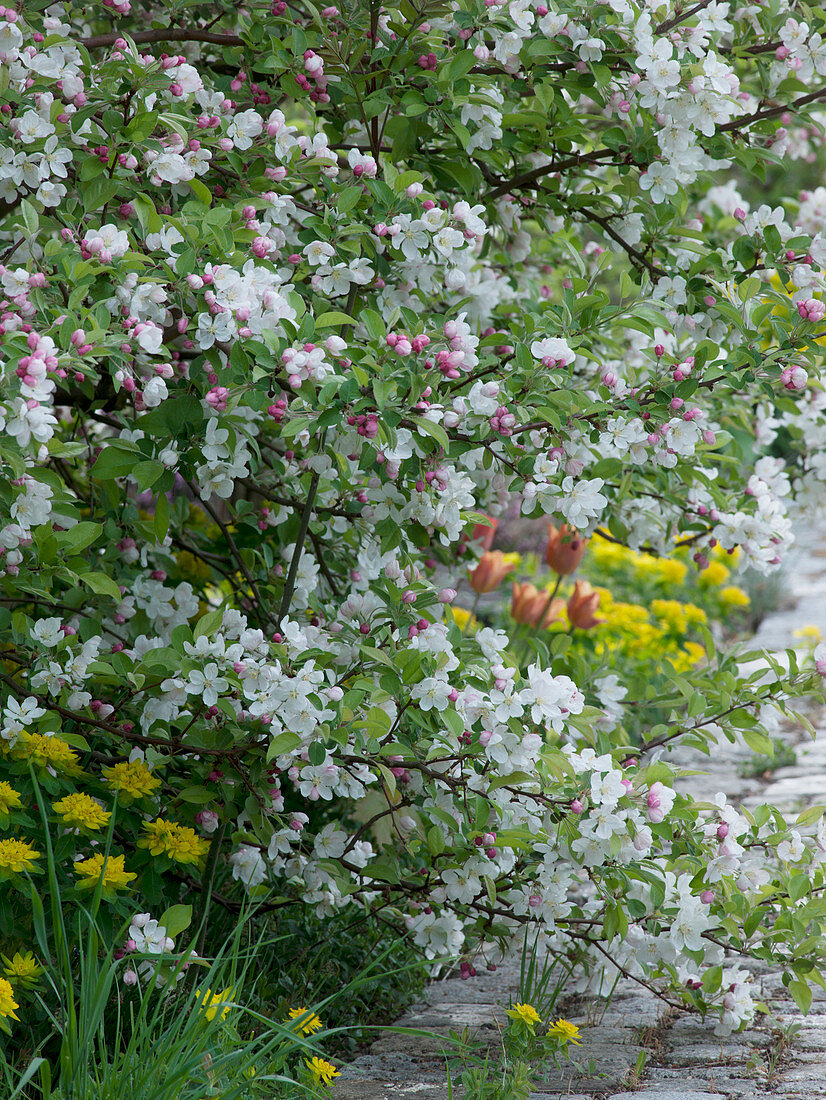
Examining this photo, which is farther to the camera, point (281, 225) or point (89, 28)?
point (89, 28)

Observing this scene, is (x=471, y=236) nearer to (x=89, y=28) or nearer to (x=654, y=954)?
(x=654, y=954)

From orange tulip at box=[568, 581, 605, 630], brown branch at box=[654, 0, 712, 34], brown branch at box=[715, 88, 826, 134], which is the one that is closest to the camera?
brown branch at box=[654, 0, 712, 34]

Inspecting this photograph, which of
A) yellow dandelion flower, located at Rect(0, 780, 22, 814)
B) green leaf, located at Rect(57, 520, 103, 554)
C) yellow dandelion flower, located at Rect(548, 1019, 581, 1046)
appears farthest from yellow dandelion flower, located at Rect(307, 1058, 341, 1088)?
green leaf, located at Rect(57, 520, 103, 554)

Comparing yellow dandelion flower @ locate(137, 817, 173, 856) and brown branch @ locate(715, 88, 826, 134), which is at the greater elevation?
brown branch @ locate(715, 88, 826, 134)

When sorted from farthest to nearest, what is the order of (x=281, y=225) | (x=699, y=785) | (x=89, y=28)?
1. (x=699, y=785)
2. (x=89, y=28)
3. (x=281, y=225)

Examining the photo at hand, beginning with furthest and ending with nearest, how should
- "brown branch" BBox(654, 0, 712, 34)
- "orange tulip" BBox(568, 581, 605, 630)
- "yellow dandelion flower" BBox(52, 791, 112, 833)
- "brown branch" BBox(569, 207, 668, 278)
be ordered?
"orange tulip" BBox(568, 581, 605, 630) < "brown branch" BBox(569, 207, 668, 278) < "brown branch" BBox(654, 0, 712, 34) < "yellow dandelion flower" BBox(52, 791, 112, 833)

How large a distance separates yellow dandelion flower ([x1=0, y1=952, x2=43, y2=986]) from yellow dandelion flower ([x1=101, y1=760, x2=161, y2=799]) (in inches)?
11.7

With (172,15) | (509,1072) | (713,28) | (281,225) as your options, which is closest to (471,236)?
(281,225)

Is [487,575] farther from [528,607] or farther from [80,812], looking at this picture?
[80,812]

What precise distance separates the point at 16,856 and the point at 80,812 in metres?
0.12

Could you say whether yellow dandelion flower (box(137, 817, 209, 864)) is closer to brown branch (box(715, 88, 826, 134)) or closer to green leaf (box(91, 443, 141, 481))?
green leaf (box(91, 443, 141, 481))

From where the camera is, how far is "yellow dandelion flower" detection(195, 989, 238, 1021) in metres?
1.57

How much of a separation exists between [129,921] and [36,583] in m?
0.60

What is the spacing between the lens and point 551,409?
1775mm
